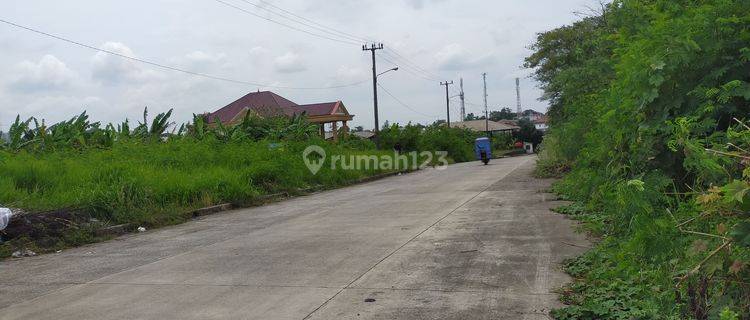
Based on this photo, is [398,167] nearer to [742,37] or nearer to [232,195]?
[232,195]

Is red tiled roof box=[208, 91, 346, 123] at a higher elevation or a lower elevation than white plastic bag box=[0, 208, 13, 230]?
higher

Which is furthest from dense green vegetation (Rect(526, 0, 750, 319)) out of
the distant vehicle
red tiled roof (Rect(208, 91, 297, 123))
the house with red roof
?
red tiled roof (Rect(208, 91, 297, 123))

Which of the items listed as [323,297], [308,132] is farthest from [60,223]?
[308,132]

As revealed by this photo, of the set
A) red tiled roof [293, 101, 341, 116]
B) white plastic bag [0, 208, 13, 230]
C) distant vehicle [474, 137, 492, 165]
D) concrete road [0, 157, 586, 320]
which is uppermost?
red tiled roof [293, 101, 341, 116]

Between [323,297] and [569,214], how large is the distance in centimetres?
681

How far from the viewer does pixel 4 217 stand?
944cm

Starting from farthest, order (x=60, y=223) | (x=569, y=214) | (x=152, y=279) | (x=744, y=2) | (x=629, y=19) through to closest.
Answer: (x=569, y=214) → (x=60, y=223) → (x=629, y=19) → (x=152, y=279) → (x=744, y=2)

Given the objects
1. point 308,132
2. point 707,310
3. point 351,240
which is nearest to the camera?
point 707,310

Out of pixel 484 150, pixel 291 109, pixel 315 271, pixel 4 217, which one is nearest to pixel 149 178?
pixel 4 217

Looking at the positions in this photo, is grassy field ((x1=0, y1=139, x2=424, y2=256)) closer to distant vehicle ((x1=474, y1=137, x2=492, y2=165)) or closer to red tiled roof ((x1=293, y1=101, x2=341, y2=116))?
distant vehicle ((x1=474, y1=137, x2=492, y2=165))

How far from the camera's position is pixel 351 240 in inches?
355

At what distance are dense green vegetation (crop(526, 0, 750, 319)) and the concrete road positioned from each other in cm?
76

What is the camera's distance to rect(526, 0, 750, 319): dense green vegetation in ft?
12.2

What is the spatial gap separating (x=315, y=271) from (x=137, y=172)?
8264 millimetres
